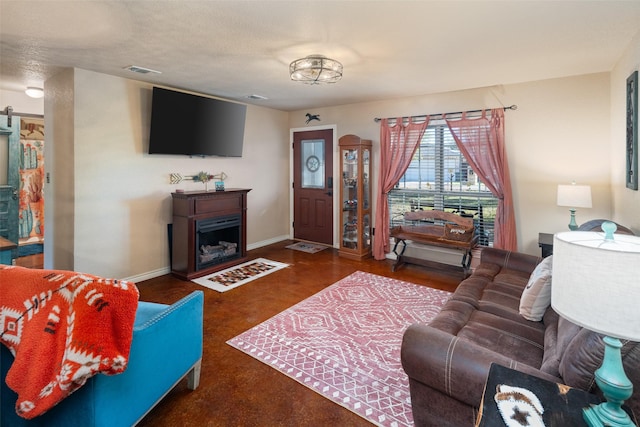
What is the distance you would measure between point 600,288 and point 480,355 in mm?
660

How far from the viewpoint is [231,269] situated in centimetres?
458

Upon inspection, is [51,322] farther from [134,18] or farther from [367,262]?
[367,262]

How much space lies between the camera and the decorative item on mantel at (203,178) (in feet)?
14.7

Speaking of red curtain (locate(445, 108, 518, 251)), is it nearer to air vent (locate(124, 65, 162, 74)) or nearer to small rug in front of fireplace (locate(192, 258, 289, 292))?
small rug in front of fireplace (locate(192, 258, 289, 292))

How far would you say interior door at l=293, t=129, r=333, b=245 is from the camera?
583 cm

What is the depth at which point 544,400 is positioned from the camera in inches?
43.5

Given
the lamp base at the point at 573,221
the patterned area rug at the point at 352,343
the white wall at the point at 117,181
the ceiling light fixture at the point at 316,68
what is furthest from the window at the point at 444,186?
the white wall at the point at 117,181

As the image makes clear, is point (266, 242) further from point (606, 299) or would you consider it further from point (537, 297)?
point (606, 299)

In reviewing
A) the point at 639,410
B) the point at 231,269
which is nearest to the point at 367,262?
the point at 231,269

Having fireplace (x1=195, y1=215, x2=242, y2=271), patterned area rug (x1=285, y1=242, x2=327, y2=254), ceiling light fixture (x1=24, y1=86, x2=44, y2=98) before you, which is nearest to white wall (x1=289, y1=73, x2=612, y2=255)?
patterned area rug (x1=285, y1=242, x2=327, y2=254)

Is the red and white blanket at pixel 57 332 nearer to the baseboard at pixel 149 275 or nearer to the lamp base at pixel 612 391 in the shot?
the lamp base at pixel 612 391

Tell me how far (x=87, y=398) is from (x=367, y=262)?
406cm

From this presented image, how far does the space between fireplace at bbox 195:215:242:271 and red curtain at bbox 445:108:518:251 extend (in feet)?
11.1

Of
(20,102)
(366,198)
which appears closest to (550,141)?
(366,198)
